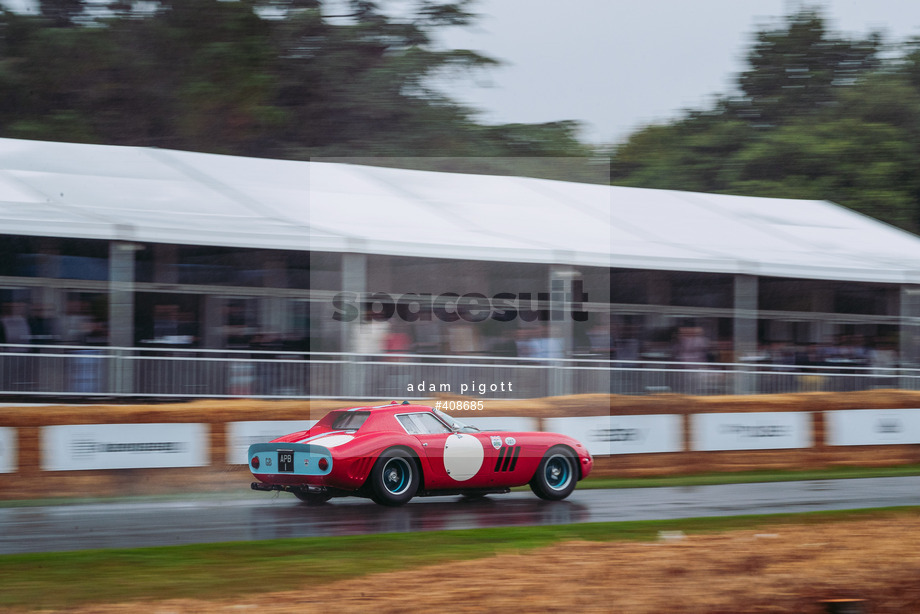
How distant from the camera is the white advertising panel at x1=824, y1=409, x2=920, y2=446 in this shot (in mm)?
15094

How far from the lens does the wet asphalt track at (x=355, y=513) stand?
8.64m

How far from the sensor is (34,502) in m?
10.6

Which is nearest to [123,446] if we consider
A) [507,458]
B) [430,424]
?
[430,424]

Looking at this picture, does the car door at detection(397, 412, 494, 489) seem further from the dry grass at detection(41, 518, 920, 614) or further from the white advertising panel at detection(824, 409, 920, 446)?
the white advertising panel at detection(824, 409, 920, 446)

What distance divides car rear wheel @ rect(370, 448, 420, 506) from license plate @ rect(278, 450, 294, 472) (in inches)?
30.9

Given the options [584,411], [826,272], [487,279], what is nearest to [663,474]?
[584,411]

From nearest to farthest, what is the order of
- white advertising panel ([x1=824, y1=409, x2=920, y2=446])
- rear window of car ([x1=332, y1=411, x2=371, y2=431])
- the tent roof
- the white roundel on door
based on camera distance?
rear window of car ([x1=332, y1=411, x2=371, y2=431]), the white roundel on door, the tent roof, white advertising panel ([x1=824, y1=409, x2=920, y2=446])

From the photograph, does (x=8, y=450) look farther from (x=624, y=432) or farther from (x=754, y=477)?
(x=754, y=477)

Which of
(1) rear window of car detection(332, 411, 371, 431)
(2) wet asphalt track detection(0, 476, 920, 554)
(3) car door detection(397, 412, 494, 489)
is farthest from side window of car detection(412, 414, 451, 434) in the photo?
(2) wet asphalt track detection(0, 476, 920, 554)

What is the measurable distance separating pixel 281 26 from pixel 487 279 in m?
15.7

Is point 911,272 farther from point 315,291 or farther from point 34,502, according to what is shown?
point 34,502

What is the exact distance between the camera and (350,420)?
10.2 m

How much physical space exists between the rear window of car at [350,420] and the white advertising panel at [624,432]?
3.75 metres

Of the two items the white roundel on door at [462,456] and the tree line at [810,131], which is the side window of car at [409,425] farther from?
the tree line at [810,131]
